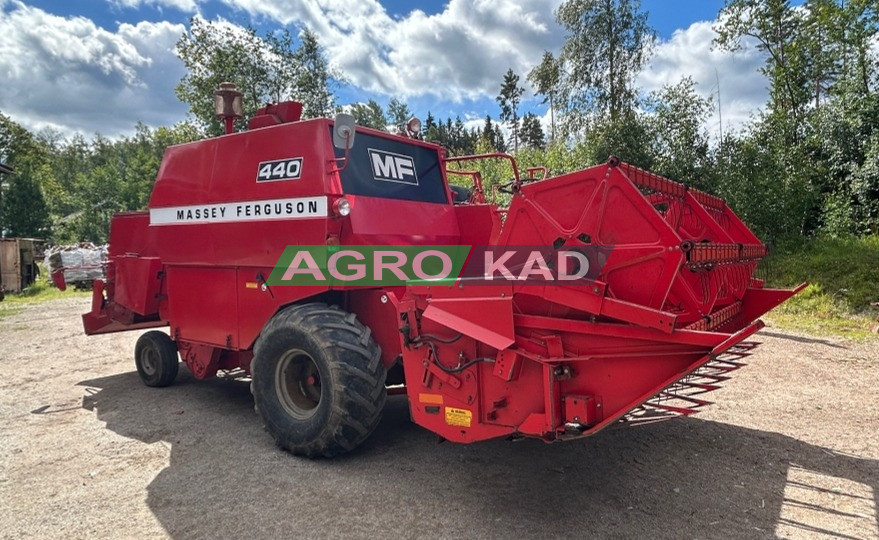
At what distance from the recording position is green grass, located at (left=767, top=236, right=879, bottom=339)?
9430mm

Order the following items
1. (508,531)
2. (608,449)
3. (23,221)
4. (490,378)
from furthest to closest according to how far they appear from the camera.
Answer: (23,221) → (608,449) → (490,378) → (508,531)

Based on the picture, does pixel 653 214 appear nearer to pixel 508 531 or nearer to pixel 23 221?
pixel 508 531

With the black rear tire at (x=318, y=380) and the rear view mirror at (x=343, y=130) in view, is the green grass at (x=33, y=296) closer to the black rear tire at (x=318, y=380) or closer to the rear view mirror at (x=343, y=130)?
the black rear tire at (x=318, y=380)

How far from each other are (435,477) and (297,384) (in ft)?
4.41

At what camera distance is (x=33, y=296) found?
55.3 ft

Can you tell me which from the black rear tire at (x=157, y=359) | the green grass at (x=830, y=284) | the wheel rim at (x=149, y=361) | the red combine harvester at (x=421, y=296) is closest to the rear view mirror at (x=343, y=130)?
the red combine harvester at (x=421, y=296)

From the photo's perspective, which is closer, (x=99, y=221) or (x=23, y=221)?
(x=23, y=221)

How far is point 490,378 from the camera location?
317cm

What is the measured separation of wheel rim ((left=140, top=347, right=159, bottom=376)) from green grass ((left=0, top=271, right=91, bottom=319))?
31.5 ft

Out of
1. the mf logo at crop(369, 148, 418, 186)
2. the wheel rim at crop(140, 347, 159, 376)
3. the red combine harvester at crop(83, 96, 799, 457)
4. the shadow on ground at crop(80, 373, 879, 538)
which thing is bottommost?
the shadow on ground at crop(80, 373, 879, 538)

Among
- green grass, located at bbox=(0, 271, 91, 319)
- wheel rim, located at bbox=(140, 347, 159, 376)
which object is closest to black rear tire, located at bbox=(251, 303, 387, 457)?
wheel rim, located at bbox=(140, 347, 159, 376)

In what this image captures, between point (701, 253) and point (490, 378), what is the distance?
1.37 metres

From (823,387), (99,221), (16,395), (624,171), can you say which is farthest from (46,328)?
(99,221)

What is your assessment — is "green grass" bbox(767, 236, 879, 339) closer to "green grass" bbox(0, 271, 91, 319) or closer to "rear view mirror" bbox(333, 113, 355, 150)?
"rear view mirror" bbox(333, 113, 355, 150)
